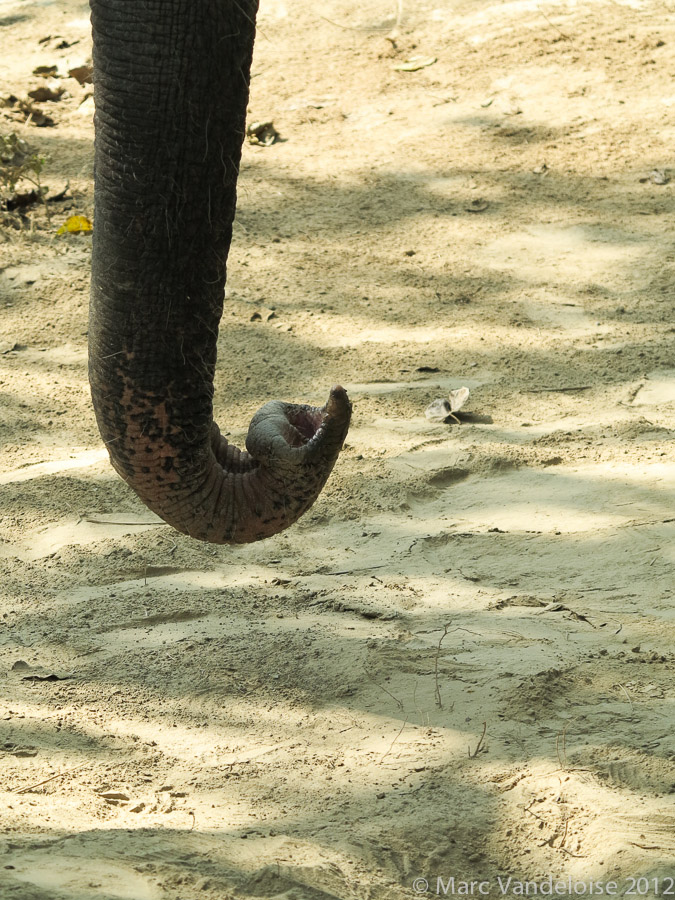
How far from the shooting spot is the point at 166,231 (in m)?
2.18

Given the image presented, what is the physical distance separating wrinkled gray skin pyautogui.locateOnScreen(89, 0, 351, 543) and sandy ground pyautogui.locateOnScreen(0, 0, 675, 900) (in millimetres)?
701

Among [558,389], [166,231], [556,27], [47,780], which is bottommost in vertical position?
[47,780]

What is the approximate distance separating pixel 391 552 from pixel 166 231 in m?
1.68

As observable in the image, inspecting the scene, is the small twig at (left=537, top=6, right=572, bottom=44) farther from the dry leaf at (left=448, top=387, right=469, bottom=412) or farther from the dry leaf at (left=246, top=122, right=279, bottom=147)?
the dry leaf at (left=448, top=387, right=469, bottom=412)

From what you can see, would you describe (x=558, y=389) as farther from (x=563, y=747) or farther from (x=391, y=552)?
(x=563, y=747)

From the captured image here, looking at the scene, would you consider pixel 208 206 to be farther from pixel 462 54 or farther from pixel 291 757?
pixel 462 54

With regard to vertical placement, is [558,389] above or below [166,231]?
below

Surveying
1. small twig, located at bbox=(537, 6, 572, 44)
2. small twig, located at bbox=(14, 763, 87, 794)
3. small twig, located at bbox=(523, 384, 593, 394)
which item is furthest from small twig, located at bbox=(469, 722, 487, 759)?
small twig, located at bbox=(537, 6, 572, 44)

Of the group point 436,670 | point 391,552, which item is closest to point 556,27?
point 391,552

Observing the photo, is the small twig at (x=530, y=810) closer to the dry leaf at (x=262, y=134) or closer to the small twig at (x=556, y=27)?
the dry leaf at (x=262, y=134)

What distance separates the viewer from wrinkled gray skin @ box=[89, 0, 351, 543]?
212 centimetres

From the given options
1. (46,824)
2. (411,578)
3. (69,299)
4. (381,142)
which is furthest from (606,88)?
(46,824)

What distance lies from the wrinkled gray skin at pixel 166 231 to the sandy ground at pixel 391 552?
701mm

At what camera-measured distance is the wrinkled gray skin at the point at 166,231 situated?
6.96 ft
